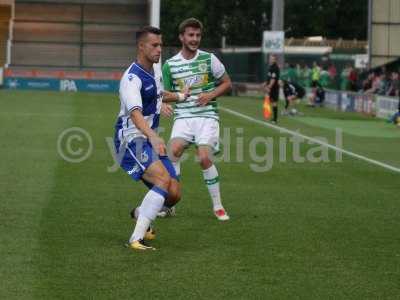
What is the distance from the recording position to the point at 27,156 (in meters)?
19.0

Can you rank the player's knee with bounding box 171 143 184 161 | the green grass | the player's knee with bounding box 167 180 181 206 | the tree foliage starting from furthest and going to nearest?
the tree foliage
the player's knee with bounding box 171 143 184 161
the player's knee with bounding box 167 180 181 206
the green grass

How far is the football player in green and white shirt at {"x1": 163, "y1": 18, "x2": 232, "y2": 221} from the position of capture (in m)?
11.9

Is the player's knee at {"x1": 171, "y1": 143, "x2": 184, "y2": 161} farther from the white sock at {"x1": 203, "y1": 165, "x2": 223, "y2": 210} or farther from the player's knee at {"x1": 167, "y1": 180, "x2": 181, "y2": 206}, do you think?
the player's knee at {"x1": 167, "y1": 180, "x2": 181, "y2": 206}

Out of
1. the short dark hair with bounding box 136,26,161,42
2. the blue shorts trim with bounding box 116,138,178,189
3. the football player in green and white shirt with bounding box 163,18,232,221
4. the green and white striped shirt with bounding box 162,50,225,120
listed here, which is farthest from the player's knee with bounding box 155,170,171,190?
the green and white striped shirt with bounding box 162,50,225,120

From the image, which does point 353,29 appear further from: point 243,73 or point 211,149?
point 211,149

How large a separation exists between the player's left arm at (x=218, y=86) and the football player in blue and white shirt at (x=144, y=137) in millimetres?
1738

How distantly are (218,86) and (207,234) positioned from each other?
192cm

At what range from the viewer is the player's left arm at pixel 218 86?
38.9 feet

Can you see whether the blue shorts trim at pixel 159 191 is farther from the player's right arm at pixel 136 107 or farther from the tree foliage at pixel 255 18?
the tree foliage at pixel 255 18

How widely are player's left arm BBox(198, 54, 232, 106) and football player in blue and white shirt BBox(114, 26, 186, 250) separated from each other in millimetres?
1738

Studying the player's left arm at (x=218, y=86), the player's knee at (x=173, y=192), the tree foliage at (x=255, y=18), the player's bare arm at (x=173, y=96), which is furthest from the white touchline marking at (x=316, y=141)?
the tree foliage at (x=255, y=18)

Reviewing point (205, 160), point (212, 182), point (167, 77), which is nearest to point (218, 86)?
point (167, 77)

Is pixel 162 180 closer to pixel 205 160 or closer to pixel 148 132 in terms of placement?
pixel 148 132

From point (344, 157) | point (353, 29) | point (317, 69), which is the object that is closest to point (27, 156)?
point (344, 157)
